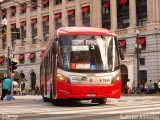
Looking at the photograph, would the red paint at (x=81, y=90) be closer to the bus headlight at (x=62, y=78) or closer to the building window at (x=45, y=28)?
the bus headlight at (x=62, y=78)

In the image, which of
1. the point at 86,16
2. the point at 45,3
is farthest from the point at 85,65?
the point at 45,3

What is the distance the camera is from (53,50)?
2122 centimetres

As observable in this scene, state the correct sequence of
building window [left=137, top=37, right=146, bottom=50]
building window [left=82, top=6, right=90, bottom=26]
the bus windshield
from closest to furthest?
the bus windshield → building window [left=137, top=37, right=146, bottom=50] → building window [left=82, top=6, right=90, bottom=26]

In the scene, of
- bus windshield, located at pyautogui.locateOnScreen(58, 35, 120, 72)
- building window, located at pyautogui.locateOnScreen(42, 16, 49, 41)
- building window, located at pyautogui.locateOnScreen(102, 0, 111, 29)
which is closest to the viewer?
bus windshield, located at pyautogui.locateOnScreen(58, 35, 120, 72)

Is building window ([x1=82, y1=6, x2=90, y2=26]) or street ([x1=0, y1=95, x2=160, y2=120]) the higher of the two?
Answer: building window ([x1=82, y1=6, x2=90, y2=26])

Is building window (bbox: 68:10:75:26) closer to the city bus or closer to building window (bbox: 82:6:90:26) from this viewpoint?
building window (bbox: 82:6:90:26)

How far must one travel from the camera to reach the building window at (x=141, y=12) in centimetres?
6097

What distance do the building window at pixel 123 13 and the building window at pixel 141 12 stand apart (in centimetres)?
221

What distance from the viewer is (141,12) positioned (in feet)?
202

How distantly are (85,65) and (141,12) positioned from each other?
42904 mm

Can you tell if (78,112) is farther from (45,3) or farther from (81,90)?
(45,3)

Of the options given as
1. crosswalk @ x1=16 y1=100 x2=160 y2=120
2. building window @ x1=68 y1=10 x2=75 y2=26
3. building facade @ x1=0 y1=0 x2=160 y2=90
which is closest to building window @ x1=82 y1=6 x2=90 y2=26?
building facade @ x1=0 y1=0 x2=160 y2=90

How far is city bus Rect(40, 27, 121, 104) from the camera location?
65.4ft

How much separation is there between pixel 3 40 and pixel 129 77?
33.5 metres
